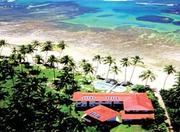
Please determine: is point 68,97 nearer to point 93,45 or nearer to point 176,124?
point 176,124

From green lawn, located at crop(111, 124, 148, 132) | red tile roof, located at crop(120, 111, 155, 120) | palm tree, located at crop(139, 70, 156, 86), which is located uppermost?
palm tree, located at crop(139, 70, 156, 86)

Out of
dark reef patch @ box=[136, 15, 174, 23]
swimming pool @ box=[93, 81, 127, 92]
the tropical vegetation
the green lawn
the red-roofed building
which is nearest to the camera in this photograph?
the tropical vegetation

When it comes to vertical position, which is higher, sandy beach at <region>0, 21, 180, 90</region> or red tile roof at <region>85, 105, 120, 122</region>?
sandy beach at <region>0, 21, 180, 90</region>

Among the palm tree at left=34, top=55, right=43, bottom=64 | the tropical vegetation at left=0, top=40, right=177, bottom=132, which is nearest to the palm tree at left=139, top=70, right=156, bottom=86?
the tropical vegetation at left=0, top=40, right=177, bottom=132

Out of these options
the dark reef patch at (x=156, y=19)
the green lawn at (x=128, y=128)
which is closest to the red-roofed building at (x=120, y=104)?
the green lawn at (x=128, y=128)

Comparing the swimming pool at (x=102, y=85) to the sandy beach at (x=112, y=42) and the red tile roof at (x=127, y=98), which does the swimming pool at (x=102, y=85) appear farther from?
the red tile roof at (x=127, y=98)

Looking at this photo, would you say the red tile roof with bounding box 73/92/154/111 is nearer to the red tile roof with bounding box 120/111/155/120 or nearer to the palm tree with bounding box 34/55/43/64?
the red tile roof with bounding box 120/111/155/120

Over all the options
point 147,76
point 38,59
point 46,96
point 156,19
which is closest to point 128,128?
point 46,96
